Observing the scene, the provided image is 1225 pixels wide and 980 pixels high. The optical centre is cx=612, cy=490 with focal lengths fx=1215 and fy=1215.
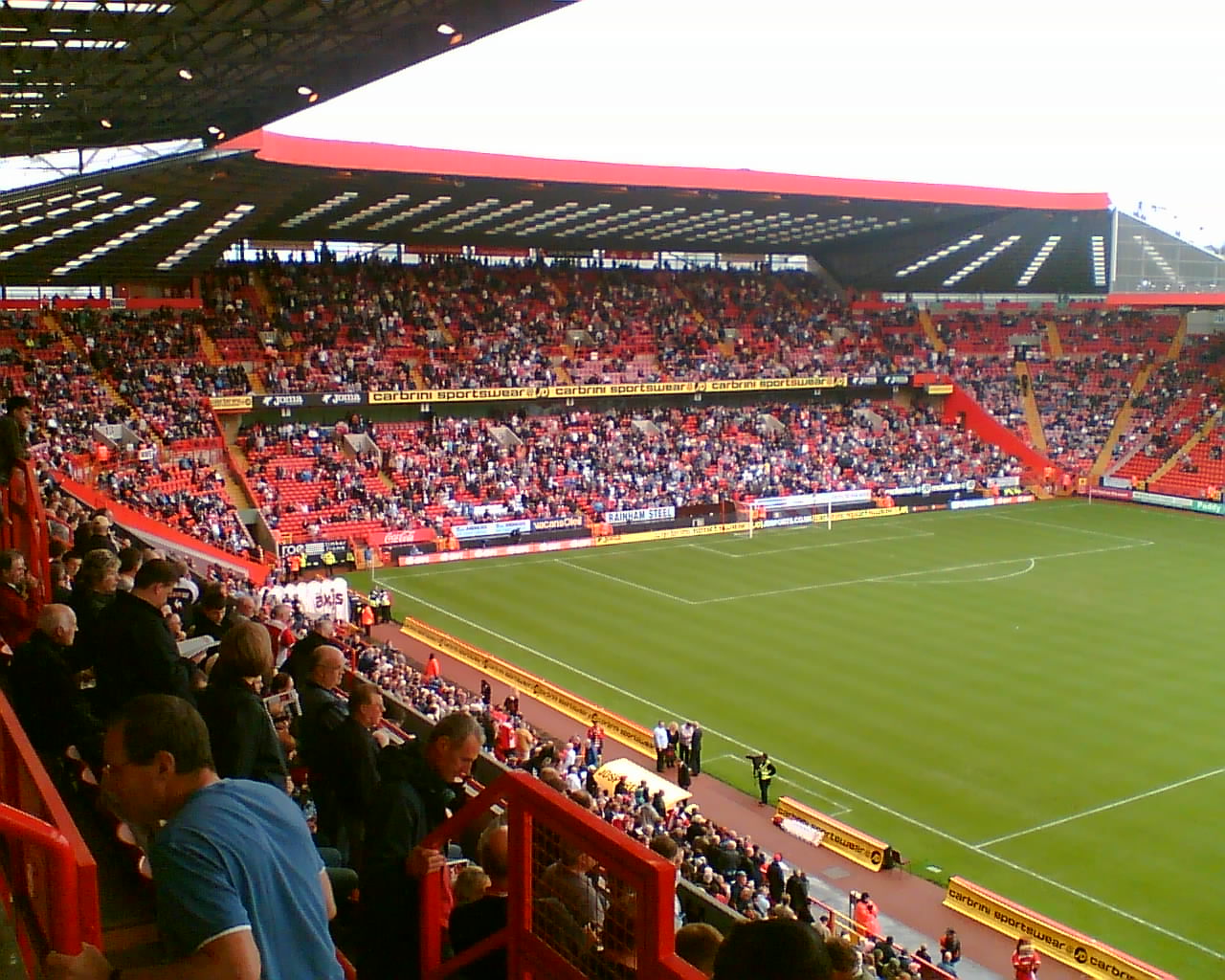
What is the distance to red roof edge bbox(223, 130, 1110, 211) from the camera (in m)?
31.5

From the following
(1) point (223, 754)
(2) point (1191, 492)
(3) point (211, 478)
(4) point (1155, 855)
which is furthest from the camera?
(2) point (1191, 492)

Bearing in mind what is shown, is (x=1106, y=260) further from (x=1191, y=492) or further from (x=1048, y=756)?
(x=1048, y=756)

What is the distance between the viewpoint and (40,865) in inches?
138

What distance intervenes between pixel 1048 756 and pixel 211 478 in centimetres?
2606

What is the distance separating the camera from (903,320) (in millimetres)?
60875

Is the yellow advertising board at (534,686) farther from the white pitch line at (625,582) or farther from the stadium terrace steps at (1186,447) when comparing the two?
the stadium terrace steps at (1186,447)

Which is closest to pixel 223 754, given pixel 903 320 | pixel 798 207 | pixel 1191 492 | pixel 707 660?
pixel 707 660

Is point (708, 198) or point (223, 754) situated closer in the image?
point (223, 754)

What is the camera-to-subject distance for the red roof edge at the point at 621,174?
3155 cm

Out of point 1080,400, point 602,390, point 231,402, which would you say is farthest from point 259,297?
point 1080,400

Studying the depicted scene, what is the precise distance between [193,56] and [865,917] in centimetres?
1368

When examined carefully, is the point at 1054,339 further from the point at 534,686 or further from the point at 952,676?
the point at 534,686

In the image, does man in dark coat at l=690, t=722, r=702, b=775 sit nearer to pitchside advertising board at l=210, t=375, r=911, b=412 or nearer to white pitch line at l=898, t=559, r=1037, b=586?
white pitch line at l=898, t=559, r=1037, b=586

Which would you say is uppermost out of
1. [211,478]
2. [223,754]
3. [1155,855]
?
[223,754]
